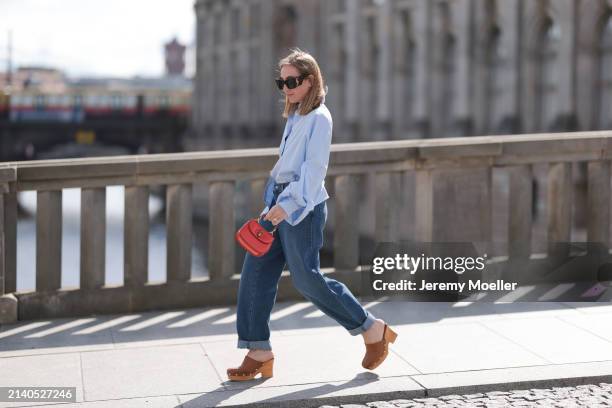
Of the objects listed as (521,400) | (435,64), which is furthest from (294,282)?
(435,64)

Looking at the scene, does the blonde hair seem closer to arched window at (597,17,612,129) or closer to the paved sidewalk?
the paved sidewalk

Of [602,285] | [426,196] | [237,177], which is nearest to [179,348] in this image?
[237,177]

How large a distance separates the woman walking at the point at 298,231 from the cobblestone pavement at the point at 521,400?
0.48 meters

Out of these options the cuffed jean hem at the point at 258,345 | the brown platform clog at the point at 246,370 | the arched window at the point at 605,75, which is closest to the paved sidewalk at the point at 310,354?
the brown platform clog at the point at 246,370

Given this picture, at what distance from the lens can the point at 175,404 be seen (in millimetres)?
5012

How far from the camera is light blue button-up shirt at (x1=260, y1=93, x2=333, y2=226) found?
512cm

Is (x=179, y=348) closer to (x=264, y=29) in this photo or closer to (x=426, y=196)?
(x=426, y=196)

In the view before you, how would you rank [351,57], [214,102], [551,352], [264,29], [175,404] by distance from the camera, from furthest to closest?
[214,102]
[264,29]
[351,57]
[551,352]
[175,404]

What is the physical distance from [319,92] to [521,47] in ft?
94.0

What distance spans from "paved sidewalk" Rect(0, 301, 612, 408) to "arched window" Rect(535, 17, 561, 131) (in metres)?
25.7

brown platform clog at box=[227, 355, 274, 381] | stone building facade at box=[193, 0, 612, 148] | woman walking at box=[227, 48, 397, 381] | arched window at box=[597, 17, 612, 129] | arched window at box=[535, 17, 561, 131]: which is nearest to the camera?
woman walking at box=[227, 48, 397, 381]

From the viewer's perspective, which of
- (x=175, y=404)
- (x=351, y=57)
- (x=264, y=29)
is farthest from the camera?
(x=264, y=29)

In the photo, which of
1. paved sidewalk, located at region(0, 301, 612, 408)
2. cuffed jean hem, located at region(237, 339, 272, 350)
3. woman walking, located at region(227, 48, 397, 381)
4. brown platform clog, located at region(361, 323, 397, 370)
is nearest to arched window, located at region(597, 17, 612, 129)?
paved sidewalk, located at region(0, 301, 612, 408)

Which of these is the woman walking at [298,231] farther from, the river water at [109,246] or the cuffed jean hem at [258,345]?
the river water at [109,246]
